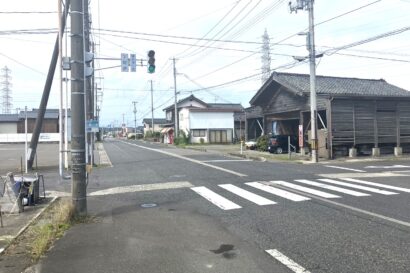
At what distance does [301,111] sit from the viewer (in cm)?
3108

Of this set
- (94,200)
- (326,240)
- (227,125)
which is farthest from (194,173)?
(227,125)

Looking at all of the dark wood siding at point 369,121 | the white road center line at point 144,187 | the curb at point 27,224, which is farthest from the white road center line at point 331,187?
the dark wood siding at point 369,121

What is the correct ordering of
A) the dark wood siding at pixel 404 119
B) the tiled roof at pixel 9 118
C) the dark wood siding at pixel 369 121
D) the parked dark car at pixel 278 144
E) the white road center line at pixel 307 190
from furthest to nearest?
1. the tiled roof at pixel 9 118
2. the parked dark car at pixel 278 144
3. the dark wood siding at pixel 404 119
4. the dark wood siding at pixel 369 121
5. the white road center line at pixel 307 190

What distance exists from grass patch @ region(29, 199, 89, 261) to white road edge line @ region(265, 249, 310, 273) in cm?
336

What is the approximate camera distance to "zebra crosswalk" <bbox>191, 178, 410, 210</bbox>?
10.4 meters

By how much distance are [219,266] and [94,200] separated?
656cm

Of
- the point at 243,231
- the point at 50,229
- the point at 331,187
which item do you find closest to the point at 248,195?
the point at 331,187

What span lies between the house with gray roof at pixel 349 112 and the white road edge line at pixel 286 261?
2215 cm

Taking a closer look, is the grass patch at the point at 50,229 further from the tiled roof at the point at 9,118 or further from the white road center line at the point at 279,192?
the tiled roof at the point at 9,118

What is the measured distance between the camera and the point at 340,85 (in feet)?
108

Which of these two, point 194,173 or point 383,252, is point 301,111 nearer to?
point 194,173

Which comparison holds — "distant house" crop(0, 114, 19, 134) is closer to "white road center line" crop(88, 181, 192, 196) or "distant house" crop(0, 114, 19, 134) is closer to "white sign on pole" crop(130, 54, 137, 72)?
"white sign on pole" crop(130, 54, 137, 72)

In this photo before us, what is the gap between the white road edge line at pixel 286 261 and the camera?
518 cm

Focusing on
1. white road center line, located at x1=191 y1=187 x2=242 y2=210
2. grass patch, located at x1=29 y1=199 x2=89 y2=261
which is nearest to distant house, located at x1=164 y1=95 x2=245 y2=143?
white road center line, located at x1=191 y1=187 x2=242 y2=210
